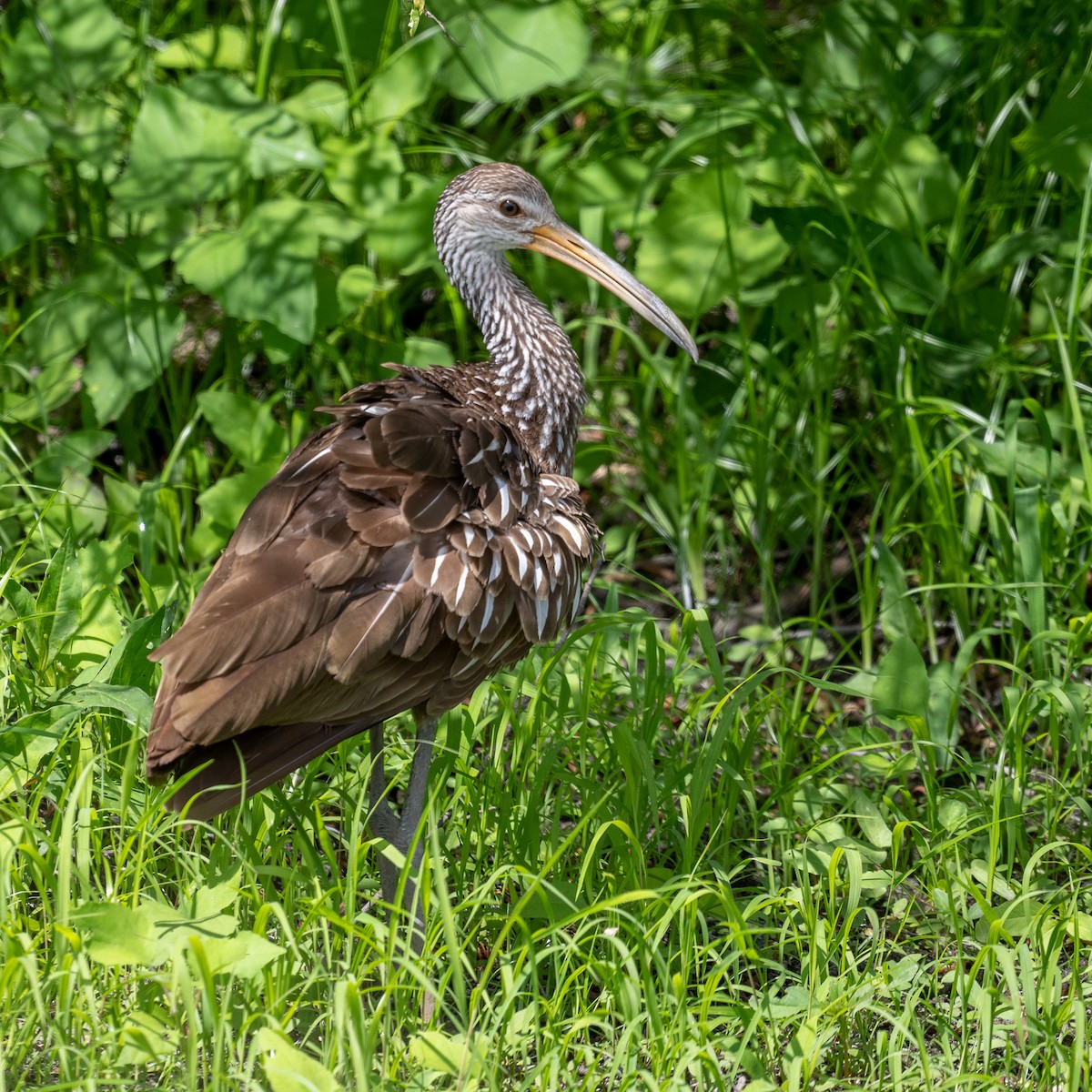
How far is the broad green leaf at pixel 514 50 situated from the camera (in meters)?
4.33

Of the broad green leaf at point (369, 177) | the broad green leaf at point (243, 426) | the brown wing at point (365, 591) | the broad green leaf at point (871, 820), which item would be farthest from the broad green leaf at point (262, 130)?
the broad green leaf at point (871, 820)

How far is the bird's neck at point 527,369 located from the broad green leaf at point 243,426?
0.87m

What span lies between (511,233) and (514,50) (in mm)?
1034

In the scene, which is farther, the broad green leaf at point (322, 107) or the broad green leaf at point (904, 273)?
the broad green leaf at point (322, 107)

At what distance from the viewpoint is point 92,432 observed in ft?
14.0

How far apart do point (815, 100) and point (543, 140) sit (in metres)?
1.36

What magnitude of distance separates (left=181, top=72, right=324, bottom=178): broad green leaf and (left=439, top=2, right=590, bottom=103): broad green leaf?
21.9 inches

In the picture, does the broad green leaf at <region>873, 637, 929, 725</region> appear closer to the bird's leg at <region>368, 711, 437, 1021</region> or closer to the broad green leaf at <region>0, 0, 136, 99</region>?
the bird's leg at <region>368, 711, 437, 1021</region>

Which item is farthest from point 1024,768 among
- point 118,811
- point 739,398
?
point 118,811

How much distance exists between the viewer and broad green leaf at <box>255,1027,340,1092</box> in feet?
7.16

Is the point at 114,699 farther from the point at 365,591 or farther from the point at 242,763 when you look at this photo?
the point at 365,591

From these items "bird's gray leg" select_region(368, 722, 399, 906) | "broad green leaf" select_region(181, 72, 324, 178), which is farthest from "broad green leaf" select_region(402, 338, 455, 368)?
"bird's gray leg" select_region(368, 722, 399, 906)

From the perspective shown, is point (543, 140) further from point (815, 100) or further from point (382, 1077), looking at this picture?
point (382, 1077)

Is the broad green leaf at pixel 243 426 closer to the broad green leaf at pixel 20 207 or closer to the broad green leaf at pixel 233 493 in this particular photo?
the broad green leaf at pixel 233 493
